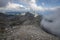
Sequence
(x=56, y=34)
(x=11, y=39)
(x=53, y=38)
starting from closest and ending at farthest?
(x=11, y=39) → (x=53, y=38) → (x=56, y=34)

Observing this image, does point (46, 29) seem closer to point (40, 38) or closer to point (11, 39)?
point (40, 38)

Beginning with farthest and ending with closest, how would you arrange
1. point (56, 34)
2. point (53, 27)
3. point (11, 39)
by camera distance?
point (53, 27), point (56, 34), point (11, 39)

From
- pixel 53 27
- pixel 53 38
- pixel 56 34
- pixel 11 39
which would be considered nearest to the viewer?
pixel 11 39

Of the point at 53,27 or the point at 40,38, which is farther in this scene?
the point at 53,27

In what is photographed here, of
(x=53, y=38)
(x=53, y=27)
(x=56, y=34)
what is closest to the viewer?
(x=53, y=38)

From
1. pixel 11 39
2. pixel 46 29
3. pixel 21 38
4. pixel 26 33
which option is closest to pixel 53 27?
pixel 46 29

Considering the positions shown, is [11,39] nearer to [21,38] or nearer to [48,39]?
[21,38]

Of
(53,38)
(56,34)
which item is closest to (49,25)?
(56,34)

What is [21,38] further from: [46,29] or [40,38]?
[46,29]

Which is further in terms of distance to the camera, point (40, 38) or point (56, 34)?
point (56, 34)
